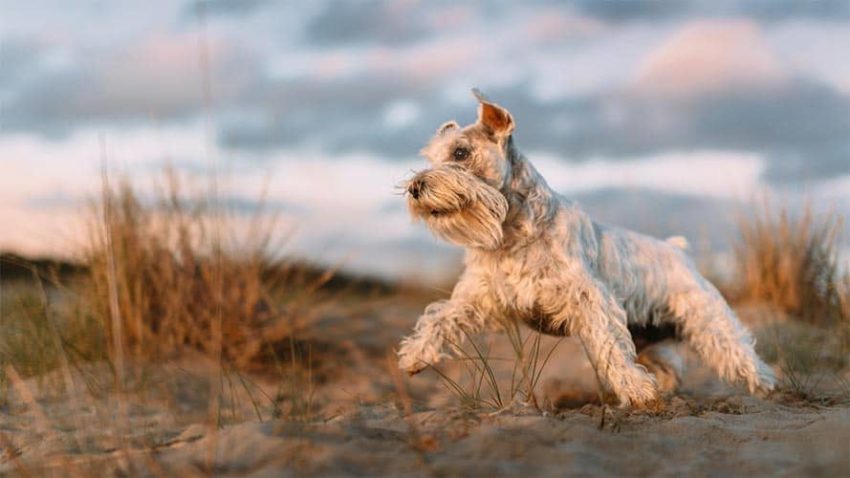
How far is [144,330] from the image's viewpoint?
8.10m

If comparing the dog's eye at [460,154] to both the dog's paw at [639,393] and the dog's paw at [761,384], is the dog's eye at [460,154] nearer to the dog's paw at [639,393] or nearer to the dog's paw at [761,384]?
the dog's paw at [639,393]

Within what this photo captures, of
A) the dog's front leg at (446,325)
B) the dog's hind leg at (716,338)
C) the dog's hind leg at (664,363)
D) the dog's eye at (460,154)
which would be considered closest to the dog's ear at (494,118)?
the dog's eye at (460,154)

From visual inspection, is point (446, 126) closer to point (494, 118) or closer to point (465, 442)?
point (494, 118)

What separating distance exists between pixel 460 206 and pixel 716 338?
7.17 feet

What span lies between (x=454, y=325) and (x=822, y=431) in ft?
7.19

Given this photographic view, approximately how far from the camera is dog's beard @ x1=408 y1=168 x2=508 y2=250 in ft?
16.6

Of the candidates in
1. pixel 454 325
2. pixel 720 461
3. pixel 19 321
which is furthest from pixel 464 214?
pixel 19 321

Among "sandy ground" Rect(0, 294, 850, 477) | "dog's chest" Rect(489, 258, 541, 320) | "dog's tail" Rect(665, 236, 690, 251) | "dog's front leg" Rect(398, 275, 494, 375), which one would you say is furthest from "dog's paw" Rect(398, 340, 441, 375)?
"dog's tail" Rect(665, 236, 690, 251)

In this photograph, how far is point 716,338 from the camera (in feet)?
19.8

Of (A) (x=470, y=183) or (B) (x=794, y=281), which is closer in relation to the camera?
(A) (x=470, y=183)

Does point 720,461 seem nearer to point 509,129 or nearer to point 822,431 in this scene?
point 822,431

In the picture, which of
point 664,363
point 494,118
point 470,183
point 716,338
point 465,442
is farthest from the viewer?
point 664,363

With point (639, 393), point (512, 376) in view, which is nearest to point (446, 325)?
point (512, 376)

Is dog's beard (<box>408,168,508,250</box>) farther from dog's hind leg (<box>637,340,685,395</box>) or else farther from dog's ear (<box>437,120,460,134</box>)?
dog's hind leg (<box>637,340,685,395</box>)
